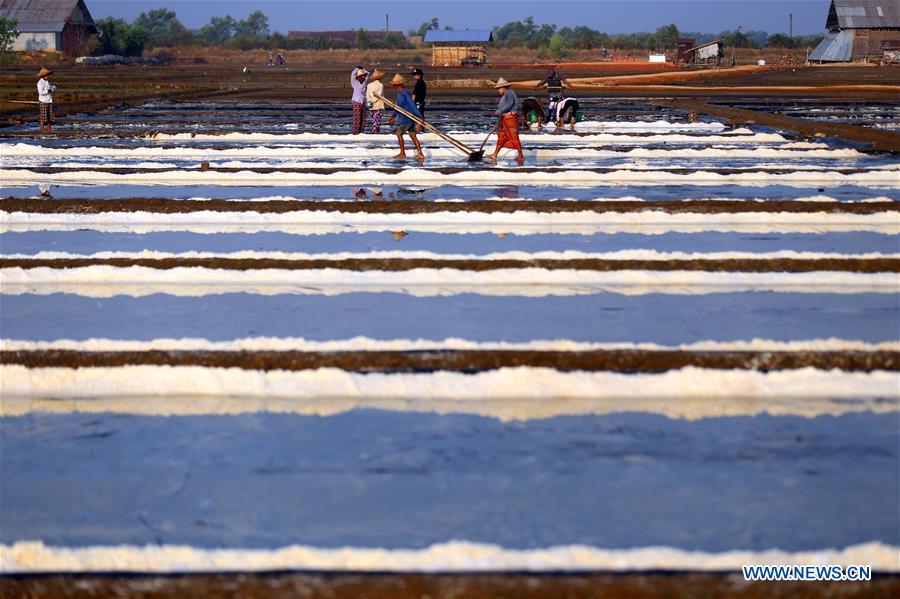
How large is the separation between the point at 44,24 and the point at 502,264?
61167 mm

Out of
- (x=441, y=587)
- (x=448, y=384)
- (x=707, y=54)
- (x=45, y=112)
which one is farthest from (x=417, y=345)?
(x=707, y=54)

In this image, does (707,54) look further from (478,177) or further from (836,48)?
(478,177)

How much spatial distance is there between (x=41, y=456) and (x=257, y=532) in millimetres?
1190

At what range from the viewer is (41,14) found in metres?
61.8

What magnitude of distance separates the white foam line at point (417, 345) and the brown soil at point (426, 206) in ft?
13.6

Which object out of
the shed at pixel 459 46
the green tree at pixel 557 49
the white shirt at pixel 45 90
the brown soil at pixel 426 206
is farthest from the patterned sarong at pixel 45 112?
the green tree at pixel 557 49

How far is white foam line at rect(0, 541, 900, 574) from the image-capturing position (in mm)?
3189

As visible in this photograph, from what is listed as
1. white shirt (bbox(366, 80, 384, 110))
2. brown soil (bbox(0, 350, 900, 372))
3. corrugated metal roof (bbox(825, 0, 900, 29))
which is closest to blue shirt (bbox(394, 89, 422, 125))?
white shirt (bbox(366, 80, 384, 110))

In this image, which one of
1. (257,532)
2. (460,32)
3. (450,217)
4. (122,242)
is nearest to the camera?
(257,532)

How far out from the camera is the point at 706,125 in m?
19.5

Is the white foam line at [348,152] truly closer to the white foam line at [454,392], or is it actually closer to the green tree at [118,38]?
the white foam line at [454,392]

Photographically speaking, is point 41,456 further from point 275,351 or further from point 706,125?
point 706,125

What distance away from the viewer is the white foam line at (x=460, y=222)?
29.1 ft

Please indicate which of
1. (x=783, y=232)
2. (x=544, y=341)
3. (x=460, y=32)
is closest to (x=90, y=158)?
(x=783, y=232)
